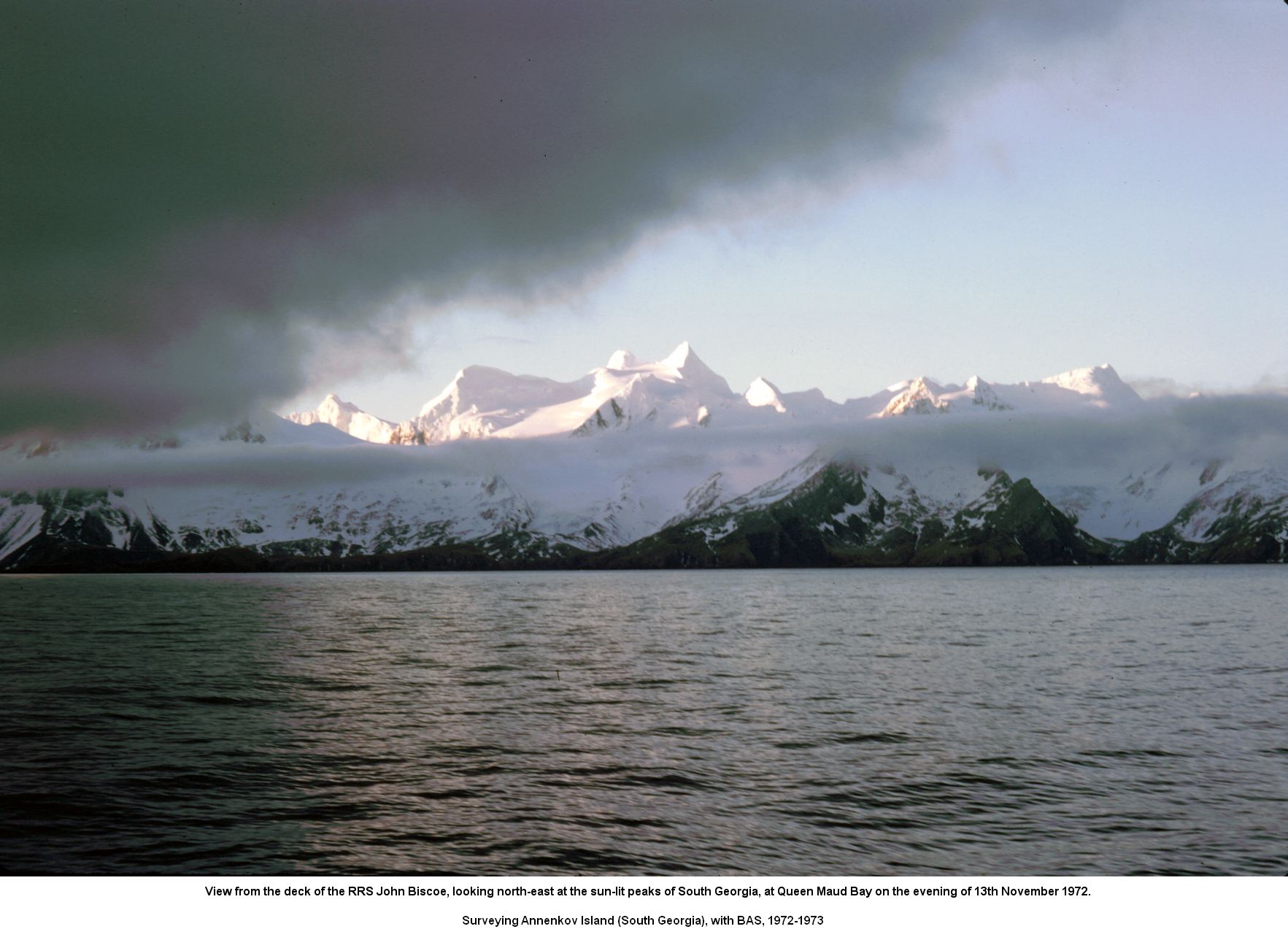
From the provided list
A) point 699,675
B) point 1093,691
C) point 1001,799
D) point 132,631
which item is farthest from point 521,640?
point 1001,799

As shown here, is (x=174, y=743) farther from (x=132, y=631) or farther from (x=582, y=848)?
(x=132, y=631)

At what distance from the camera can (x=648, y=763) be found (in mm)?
44469

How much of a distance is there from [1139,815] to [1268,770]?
11.3m

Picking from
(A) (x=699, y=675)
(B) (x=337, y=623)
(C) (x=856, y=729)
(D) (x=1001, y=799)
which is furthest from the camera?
(B) (x=337, y=623)

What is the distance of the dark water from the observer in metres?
31.1

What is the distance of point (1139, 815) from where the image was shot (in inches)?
1377

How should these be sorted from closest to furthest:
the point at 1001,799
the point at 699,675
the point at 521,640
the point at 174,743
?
the point at 1001,799 → the point at 174,743 → the point at 699,675 → the point at 521,640

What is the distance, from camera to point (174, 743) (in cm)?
4931

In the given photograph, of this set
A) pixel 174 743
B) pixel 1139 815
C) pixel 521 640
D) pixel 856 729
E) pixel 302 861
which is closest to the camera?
pixel 302 861

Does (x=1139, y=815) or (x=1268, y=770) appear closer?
(x=1139, y=815)

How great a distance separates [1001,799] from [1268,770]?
13465mm

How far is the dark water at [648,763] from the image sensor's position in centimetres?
3106

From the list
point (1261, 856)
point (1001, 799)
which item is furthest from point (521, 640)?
point (1261, 856)

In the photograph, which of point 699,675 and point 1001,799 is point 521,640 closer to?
point 699,675
